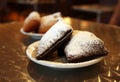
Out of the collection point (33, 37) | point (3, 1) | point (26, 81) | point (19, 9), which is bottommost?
point (19, 9)

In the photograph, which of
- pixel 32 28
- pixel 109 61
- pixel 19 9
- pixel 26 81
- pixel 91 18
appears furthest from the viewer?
pixel 19 9

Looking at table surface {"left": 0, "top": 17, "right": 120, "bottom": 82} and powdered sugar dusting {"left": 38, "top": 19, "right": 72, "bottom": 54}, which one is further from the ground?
powdered sugar dusting {"left": 38, "top": 19, "right": 72, "bottom": 54}

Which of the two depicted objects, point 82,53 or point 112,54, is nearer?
point 82,53

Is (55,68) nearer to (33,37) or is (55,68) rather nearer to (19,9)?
(33,37)

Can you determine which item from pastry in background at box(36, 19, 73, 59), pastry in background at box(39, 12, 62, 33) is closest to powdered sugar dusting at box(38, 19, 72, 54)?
pastry in background at box(36, 19, 73, 59)

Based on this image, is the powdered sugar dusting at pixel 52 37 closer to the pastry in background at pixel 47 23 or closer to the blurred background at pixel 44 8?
the pastry in background at pixel 47 23

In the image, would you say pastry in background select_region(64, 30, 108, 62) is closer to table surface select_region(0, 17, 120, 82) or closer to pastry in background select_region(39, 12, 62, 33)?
table surface select_region(0, 17, 120, 82)

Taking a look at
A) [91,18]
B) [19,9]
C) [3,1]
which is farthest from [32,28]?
[19,9]

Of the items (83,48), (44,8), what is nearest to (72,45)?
(83,48)

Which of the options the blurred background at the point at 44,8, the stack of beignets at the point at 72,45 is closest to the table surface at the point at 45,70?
the stack of beignets at the point at 72,45
